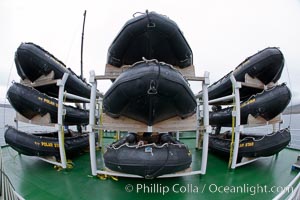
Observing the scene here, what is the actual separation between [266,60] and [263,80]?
46cm

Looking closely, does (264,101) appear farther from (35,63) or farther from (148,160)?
(35,63)

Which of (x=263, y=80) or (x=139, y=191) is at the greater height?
(x=263, y=80)

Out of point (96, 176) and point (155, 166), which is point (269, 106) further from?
point (96, 176)

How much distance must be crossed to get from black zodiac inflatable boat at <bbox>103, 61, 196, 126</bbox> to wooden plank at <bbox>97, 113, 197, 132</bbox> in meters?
0.14

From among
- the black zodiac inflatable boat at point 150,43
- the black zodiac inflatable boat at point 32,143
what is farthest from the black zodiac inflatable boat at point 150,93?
the black zodiac inflatable boat at point 32,143

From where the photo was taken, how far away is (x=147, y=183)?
91.7 inches

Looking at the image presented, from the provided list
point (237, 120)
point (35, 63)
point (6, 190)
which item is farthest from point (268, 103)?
point (35, 63)

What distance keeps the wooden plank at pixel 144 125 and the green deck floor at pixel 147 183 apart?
2.57 feet

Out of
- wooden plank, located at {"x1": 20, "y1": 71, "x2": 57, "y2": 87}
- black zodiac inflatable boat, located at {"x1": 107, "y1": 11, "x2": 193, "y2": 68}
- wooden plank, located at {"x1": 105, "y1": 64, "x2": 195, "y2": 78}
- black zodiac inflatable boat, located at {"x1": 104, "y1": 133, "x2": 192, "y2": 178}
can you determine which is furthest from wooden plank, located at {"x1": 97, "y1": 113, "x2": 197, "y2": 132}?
wooden plank, located at {"x1": 20, "y1": 71, "x2": 57, "y2": 87}

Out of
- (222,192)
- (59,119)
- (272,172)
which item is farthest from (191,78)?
(59,119)

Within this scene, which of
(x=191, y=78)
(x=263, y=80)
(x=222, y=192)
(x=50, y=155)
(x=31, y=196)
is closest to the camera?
(x=31, y=196)

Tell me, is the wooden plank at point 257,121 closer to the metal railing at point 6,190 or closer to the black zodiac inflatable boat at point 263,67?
the black zodiac inflatable boat at point 263,67

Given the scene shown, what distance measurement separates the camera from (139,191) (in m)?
2.12

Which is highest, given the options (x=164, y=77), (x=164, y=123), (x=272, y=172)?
(x=164, y=77)
